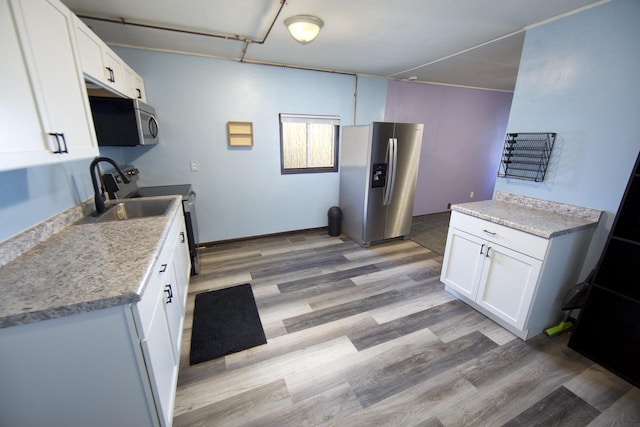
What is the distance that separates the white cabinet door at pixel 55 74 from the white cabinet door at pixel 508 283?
292 centimetres

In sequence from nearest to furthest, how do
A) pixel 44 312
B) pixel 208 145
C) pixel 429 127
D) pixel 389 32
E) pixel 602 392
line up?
pixel 44 312, pixel 602 392, pixel 389 32, pixel 208 145, pixel 429 127

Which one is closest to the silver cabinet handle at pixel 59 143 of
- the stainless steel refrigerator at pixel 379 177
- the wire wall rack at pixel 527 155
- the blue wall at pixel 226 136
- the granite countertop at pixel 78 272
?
the granite countertop at pixel 78 272

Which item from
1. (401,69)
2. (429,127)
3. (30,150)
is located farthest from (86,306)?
(429,127)

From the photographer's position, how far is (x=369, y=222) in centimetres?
360

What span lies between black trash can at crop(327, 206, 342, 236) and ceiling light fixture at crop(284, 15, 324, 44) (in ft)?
7.79

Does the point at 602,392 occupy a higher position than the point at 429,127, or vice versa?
the point at 429,127

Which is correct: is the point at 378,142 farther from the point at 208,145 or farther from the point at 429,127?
the point at 208,145

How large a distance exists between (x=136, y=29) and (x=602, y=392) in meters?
4.49

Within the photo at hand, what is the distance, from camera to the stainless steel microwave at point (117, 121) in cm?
218

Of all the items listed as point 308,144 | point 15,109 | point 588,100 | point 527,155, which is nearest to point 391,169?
point 308,144

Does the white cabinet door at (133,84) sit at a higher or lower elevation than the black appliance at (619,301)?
higher

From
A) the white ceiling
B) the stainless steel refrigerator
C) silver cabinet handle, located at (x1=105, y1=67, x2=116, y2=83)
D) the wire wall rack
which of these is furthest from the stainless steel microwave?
the wire wall rack

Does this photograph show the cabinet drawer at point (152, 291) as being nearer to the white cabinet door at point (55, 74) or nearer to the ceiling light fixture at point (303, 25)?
the white cabinet door at point (55, 74)

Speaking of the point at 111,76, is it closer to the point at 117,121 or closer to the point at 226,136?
the point at 117,121
